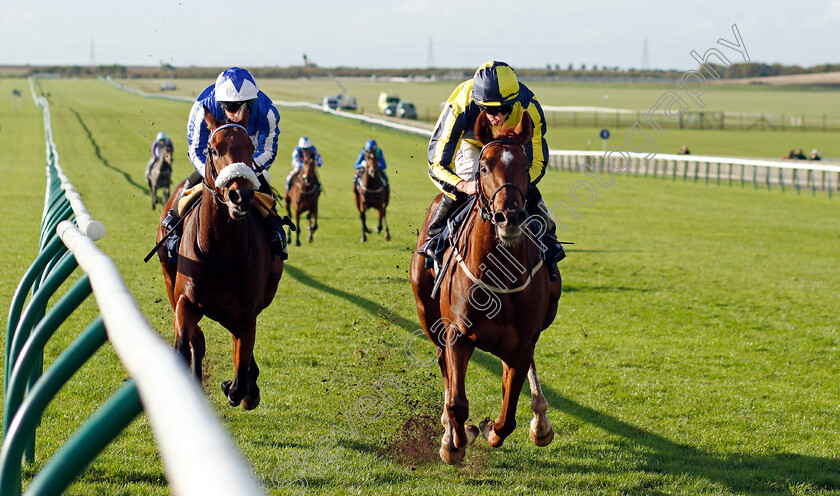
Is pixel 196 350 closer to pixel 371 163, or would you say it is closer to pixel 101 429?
pixel 101 429

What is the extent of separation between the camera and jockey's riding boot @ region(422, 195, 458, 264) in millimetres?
5098

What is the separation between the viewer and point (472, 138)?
507 cm

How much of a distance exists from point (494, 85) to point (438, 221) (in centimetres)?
103

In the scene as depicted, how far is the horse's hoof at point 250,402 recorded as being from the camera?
5.25 m

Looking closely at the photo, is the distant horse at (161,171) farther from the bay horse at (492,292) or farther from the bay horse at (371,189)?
the bay horse at (492,292)

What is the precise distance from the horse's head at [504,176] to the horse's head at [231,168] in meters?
1.26

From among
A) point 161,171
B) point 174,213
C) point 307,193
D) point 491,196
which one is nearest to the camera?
point 491,196

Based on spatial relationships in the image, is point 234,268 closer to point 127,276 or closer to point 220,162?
point 220,162

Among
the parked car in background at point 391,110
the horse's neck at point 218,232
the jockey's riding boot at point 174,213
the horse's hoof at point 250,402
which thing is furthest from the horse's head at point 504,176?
the parked car in background at point 391,110

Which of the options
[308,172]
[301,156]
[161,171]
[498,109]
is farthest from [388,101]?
[498,109]

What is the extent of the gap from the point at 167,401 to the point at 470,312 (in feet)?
10.3

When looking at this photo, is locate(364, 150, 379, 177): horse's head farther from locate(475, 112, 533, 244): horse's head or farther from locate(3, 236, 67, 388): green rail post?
locate(3, 236, 67, 388): green rail post

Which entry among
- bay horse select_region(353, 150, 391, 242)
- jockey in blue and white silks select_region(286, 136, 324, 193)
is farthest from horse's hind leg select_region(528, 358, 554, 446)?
jockey in blue and white silks select_region(286, 136, 324, 193)

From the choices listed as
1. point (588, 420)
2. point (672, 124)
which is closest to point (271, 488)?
point (588, 420)
